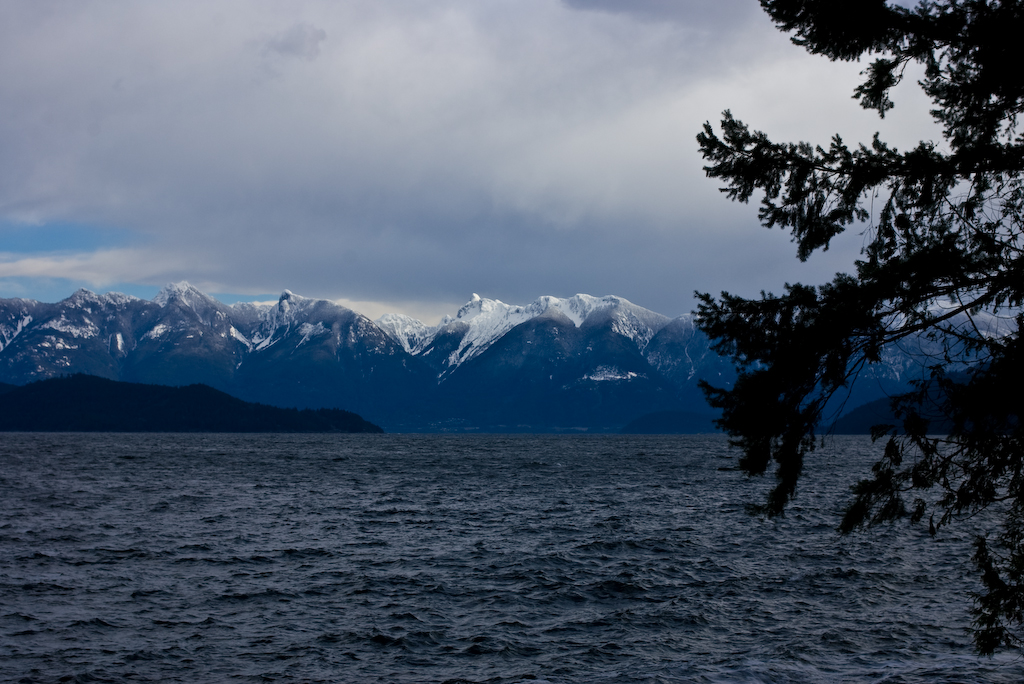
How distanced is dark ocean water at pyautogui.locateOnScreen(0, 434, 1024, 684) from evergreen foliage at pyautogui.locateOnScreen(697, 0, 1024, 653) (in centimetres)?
859

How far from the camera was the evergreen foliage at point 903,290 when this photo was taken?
11539 mm

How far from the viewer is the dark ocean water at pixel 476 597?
63.1 feet

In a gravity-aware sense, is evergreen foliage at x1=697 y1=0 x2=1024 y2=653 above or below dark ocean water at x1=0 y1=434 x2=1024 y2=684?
above

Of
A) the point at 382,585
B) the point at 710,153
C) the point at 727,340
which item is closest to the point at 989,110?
the point at 710,153

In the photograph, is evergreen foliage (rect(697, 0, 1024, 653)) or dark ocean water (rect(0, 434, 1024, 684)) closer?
evergreen foliage (rect(697, 0, 1024, 653))

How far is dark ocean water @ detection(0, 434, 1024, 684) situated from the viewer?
19234 mm

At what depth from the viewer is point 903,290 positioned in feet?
38.8

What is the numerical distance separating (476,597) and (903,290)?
1898 centimetres

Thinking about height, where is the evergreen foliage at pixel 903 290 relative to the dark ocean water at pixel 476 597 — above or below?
above

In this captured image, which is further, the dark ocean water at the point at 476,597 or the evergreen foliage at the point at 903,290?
the dark ocean water at the point at 476,597

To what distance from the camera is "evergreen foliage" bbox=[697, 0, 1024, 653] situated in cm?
1154

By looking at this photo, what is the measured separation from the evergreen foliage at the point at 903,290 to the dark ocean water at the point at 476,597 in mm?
8588

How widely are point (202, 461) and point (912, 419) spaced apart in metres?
119

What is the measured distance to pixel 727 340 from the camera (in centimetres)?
1325
